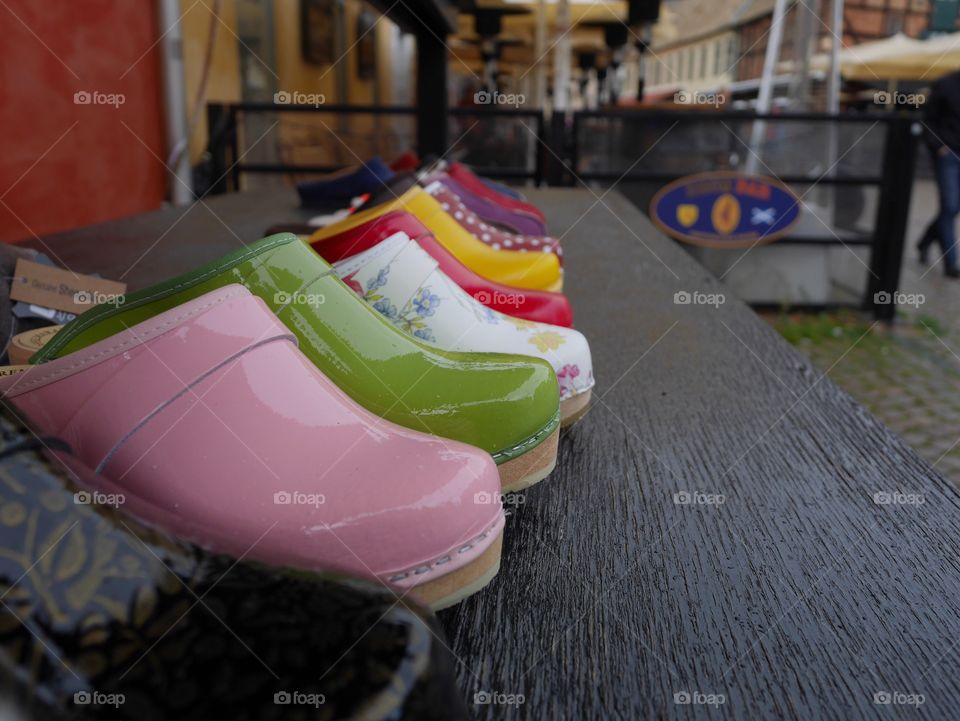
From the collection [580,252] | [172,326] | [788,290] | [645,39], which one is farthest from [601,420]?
[645,39]

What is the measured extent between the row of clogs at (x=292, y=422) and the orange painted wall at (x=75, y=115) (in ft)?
6.63

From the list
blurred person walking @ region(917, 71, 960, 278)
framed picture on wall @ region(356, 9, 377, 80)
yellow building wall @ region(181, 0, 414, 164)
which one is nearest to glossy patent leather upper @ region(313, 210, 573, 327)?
yellow building wall @ region(181, 0, 414, 164)

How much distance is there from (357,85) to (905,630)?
7.65m

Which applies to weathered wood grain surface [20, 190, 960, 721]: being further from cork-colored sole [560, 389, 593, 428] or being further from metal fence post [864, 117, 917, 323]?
metal fence post [864, 117, 917, 323]

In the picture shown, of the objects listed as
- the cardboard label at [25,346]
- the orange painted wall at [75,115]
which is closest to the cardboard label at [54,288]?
the cardboard label at [25,346]

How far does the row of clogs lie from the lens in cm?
49

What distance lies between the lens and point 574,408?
0.90 m

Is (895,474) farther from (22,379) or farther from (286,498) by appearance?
(22,379)

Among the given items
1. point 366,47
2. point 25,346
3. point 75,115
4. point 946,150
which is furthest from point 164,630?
point 366,47

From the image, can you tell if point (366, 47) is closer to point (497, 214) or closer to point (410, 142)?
point (410, 142)

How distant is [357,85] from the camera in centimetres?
765

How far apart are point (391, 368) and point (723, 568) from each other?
0.96ft

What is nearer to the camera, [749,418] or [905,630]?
[905,630]

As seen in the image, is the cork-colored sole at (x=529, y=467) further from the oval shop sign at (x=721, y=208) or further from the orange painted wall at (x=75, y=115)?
the oval shop sign at (x=721, y=208)
